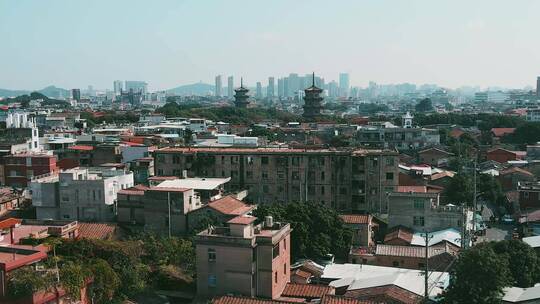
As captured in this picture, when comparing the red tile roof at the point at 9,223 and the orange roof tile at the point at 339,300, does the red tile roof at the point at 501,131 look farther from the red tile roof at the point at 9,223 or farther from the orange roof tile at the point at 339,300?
the orange roof tile at the point at 339,300

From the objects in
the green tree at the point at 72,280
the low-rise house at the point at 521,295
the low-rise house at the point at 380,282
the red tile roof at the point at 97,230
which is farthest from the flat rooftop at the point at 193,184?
the low-rise house at the point at 521,295

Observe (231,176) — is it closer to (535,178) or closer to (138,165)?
(138,165)

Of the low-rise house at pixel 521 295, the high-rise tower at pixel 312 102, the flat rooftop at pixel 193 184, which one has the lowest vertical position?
the low-rise house at pixel 521 295

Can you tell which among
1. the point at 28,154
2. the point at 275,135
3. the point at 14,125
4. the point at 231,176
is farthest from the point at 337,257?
the point at 14,125

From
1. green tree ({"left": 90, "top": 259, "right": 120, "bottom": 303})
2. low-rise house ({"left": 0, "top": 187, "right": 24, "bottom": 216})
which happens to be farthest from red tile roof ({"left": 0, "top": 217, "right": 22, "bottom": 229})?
green tree ({"left": 90, "top": 259, "right": 120, "bottom": 303})

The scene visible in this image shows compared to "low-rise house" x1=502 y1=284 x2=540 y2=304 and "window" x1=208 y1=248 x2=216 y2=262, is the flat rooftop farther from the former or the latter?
"low-rise house" x1=502 y1=284 x2=540 y2=304
